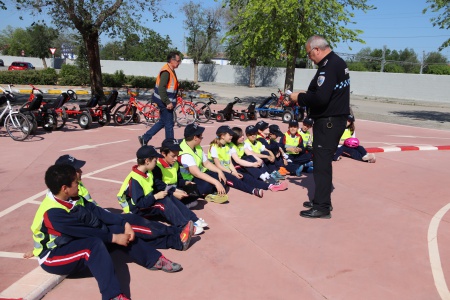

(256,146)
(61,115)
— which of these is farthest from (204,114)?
(256,146)

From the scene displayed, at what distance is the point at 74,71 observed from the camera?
101 ft

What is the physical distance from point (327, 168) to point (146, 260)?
2627 mm

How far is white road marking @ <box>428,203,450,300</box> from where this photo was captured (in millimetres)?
3584

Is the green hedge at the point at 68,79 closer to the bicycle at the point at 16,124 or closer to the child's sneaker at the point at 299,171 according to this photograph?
the bicycle at the point at 16,124

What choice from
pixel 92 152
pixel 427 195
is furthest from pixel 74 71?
pixel 427 195

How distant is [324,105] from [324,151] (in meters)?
0.60

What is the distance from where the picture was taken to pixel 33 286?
127 inches

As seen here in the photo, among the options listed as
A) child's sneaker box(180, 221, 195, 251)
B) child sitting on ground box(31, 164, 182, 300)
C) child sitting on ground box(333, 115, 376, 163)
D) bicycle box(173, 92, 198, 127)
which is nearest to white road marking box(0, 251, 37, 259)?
child sitting on ground box(31, 164, 182, 300)

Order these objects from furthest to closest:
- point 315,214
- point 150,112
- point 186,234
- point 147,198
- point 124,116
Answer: point 150,112
point 124,116
point 315,214
point 147,198
point 186,234

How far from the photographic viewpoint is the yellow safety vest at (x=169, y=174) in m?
4.99

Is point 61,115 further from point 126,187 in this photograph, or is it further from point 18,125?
→ point 126,187

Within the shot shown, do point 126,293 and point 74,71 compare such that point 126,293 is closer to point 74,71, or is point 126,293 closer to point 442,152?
point 442,152

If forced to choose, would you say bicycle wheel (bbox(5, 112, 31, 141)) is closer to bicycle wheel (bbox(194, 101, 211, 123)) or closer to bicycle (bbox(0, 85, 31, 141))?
bicycle (bbox(0, 85, 31, 141))

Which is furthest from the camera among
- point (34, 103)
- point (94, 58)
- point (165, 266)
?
point (94, 58)
